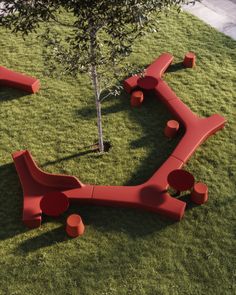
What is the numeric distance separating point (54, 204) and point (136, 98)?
14.4 ft

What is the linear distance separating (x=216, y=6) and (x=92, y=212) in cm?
1196

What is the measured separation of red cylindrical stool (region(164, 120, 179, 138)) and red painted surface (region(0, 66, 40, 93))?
14.5 feet

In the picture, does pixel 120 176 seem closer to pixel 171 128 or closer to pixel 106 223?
pixel 106 223

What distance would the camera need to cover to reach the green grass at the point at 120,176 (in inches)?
314

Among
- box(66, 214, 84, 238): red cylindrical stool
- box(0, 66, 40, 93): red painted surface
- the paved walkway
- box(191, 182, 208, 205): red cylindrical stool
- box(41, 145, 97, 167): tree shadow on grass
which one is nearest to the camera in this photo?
box(66, 214, 84, 238): red cylindrical stool

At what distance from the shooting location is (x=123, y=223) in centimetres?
884

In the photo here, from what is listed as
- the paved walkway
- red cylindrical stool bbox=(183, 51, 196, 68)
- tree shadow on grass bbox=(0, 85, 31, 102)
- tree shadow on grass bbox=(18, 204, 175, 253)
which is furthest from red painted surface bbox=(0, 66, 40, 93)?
the paved walkway

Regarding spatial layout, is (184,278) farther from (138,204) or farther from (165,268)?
(138,204)

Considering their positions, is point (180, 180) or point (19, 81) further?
point (19, 81)

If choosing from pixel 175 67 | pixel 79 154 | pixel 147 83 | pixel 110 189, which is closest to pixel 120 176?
pixel 110 189

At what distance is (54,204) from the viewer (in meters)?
8.81

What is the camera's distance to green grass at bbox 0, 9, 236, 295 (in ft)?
26.1

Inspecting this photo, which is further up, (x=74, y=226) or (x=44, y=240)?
(x=74, y=226)

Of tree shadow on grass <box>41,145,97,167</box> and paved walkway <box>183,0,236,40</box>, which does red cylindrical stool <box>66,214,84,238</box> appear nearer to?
tree shadow on grass <box>41,145,97,167</box>
